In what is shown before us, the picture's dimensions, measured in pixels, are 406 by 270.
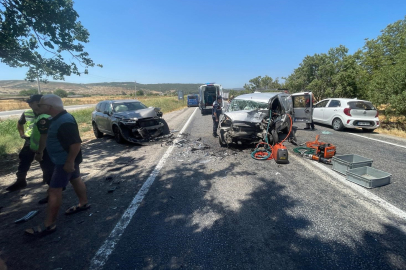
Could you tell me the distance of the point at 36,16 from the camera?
690 centimetres

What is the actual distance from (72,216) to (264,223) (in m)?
2.93

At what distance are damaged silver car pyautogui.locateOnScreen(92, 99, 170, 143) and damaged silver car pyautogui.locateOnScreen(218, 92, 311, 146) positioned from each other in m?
2.93

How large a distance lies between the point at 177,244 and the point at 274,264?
3.68ft

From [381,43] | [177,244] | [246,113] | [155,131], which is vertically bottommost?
[177,244]

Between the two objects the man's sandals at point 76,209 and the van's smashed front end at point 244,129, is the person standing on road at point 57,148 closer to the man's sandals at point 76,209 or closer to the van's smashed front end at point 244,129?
the man's sandals at point 76,209

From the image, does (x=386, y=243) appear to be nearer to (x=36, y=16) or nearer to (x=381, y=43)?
(x=36, y=16)

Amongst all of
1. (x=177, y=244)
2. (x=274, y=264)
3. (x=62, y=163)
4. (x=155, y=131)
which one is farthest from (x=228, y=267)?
(x=155, y=131)

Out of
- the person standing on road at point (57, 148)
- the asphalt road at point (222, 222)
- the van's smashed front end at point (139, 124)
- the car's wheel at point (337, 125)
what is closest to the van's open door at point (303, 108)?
the car's wheel at point (337, 125)

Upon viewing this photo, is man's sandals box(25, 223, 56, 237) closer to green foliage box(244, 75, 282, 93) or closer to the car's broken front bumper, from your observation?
the car's broken front bumper

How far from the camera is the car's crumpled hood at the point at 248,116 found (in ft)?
22.9

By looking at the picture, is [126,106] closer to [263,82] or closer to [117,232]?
[117,232]

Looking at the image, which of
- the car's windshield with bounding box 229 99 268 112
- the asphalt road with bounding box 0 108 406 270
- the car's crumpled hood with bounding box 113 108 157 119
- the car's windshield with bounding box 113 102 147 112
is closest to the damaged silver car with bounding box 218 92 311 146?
the car's windshield with bounding box 229 99 268 112

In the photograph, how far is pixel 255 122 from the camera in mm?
6867

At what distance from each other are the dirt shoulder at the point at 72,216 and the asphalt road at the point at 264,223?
1.20 ft
